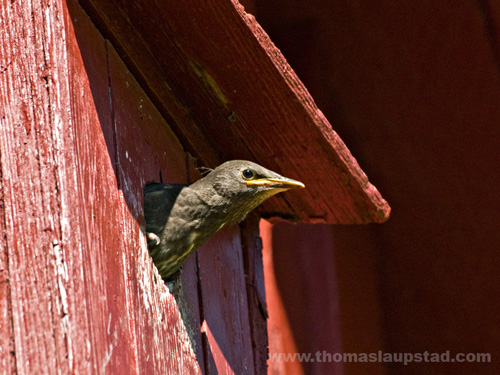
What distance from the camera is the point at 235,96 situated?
2.44m

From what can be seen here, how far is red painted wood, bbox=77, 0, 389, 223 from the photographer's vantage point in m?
2.21

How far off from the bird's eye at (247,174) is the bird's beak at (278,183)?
1 cm

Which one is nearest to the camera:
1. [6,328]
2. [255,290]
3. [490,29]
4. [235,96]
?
[6,328]

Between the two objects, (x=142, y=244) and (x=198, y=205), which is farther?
(x=198, y=205)

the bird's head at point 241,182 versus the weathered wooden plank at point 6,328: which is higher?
the bird's head at point 241,182

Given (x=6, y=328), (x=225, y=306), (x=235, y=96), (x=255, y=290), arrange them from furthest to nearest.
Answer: (x=255, y=290) → (x=225, y=306) → (x=235, y=96) → (x=6, y=328)

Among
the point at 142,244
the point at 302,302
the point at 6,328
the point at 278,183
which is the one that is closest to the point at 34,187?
the point at 6,328

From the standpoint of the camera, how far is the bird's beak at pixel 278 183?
2.48 metres

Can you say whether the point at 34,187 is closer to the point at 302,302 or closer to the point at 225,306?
the point at 225,306

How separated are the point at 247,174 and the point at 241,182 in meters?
0.03

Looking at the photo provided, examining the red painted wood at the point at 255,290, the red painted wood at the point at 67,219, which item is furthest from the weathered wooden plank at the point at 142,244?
the red painted wood at the point at 255,290

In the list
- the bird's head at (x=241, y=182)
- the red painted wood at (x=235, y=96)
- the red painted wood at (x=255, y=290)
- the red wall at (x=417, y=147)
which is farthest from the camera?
the red wall at (x=417, y=147)

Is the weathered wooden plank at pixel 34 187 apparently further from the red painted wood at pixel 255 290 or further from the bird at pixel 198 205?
the red painted wood at pixel 255 290

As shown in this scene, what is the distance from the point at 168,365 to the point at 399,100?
192cm
